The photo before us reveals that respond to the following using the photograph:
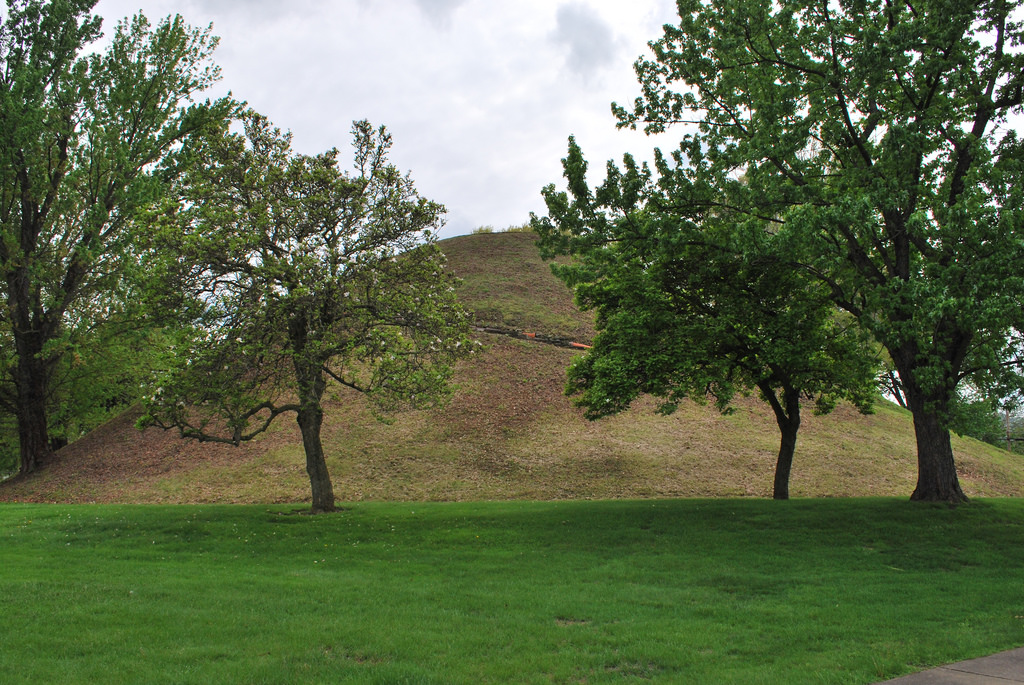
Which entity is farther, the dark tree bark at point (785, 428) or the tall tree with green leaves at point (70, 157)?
the tall tree with green leaves at point (70, 157)

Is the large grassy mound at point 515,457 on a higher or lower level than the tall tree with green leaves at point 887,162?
lower

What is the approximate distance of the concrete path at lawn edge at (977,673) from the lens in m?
6.66

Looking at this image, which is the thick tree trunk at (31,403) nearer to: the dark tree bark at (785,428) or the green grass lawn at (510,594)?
the green grass lawn at (510,594)

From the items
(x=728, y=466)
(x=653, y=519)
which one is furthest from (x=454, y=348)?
(x=728, y=466)

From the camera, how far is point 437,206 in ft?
61.6

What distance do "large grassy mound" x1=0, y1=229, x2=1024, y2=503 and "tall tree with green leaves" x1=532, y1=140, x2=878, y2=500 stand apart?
288 inches

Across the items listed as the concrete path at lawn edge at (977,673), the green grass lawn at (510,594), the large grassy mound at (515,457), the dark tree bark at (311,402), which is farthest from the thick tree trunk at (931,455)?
the dark tree bark at (311,402)

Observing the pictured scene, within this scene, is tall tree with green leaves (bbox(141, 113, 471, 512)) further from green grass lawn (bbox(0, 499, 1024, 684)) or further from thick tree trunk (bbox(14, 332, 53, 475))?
thick tree trunk (bbox(14, 332, 53, 475))

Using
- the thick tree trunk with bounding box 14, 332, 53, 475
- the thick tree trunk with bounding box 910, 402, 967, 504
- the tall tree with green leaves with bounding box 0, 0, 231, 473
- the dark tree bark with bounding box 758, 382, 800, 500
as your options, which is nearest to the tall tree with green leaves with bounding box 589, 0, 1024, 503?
the thick tree trunk with bounding box 910, 402, 967, 504

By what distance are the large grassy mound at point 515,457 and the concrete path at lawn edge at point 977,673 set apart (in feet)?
63.1

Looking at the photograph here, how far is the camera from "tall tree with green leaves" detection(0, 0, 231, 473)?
27375 mm

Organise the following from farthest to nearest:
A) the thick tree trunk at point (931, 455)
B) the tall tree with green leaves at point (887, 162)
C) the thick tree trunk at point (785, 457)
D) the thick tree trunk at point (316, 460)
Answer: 1. the thick tree trunk at point (785, 457)
2. the thick tree trunk at point (316, 460)
3. the thick tree trunk at point (931, 455)
4. the tall tree with green leaves at point (887, 162)

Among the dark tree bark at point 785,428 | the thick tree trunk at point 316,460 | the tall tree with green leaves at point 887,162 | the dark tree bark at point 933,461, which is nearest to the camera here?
the tall tree with green leaves at point 887,162

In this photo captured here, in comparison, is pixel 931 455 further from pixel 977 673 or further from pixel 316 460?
pixel 316 460
